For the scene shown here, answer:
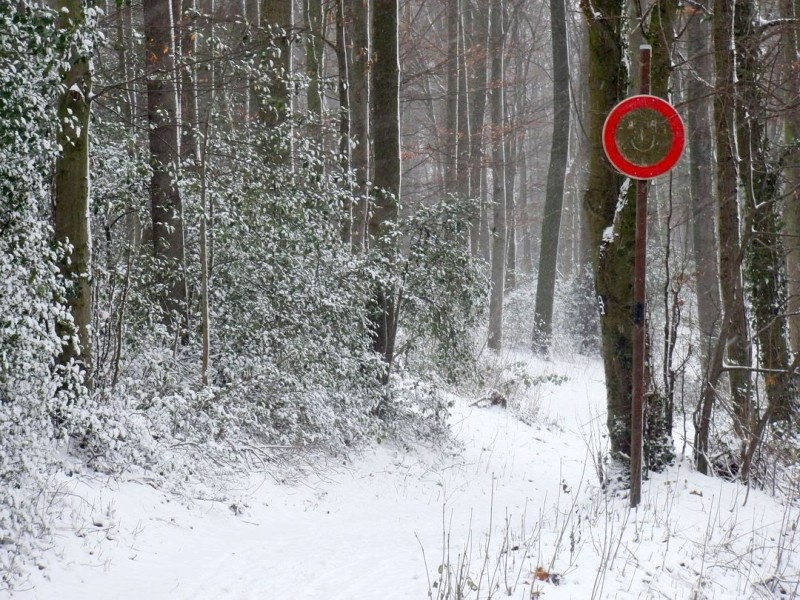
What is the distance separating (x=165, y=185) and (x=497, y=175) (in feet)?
38.9

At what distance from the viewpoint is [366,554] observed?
5.34m

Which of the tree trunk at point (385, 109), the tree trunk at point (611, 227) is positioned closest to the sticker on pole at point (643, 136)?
the tree trunk at point (611, 227)

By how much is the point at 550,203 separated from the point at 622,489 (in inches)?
483

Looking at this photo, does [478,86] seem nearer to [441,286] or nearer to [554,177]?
[554,177]

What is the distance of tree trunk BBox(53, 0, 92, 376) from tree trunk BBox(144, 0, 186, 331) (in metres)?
1.51

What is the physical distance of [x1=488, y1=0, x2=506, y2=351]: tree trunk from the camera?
17594 mm

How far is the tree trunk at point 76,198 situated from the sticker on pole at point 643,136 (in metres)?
4.15

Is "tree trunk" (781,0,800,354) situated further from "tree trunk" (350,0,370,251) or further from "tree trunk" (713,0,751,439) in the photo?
"tree trunk" (350,0,370,251)

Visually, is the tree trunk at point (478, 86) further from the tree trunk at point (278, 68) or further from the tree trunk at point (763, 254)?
the tree trunk at point (763, 254)

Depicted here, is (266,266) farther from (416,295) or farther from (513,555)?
(513,555)

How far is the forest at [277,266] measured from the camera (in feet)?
17.2

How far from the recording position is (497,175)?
61.9ft

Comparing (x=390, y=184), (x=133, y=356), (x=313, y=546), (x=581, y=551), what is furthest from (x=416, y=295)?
(x=581, y=551)

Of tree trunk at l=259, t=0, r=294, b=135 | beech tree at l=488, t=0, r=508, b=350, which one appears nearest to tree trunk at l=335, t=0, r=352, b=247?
tree trunk at l=259, t=0, r=294, b=135
